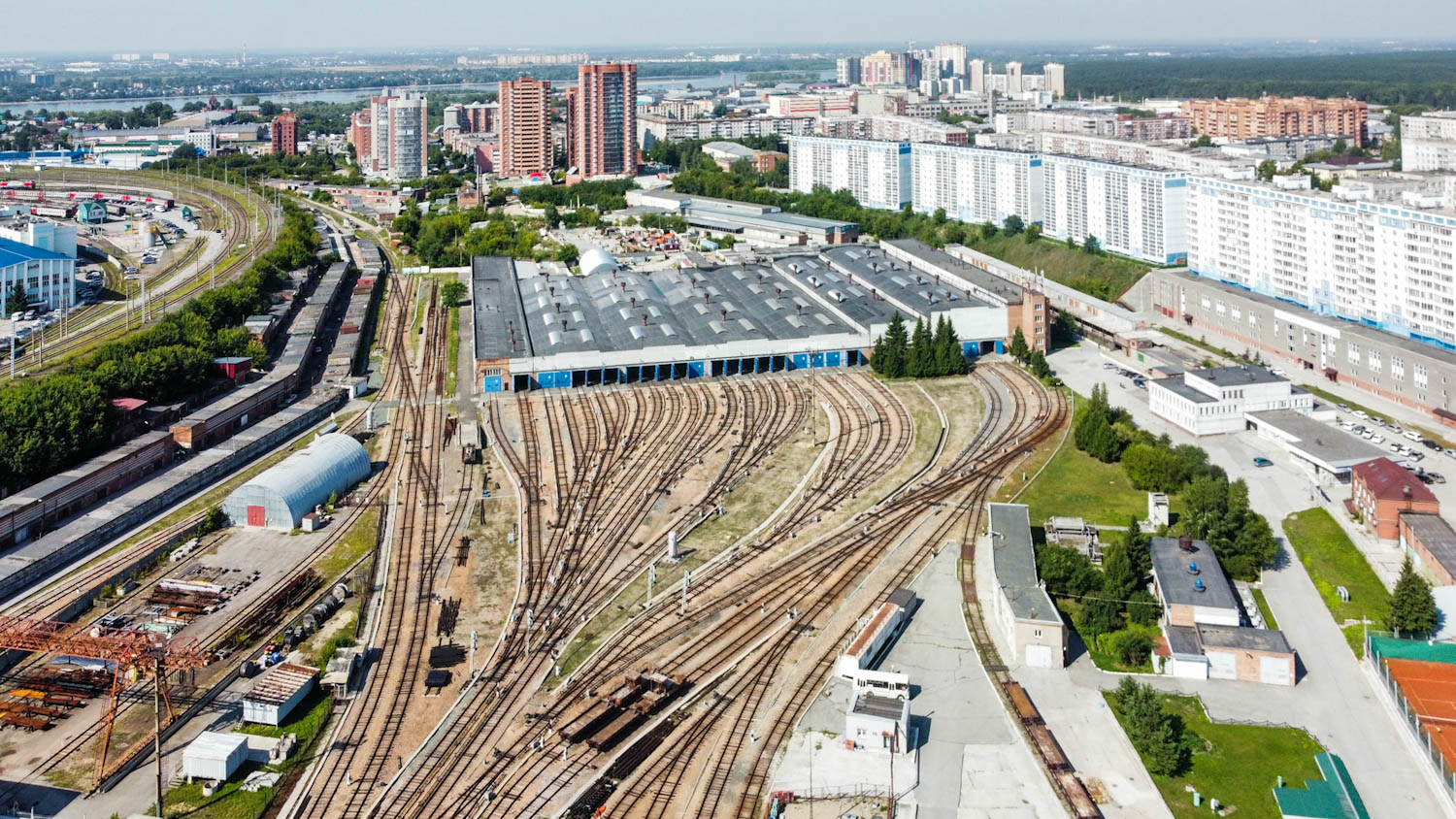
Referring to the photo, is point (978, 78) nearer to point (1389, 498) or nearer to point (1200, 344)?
point (1200, 344)

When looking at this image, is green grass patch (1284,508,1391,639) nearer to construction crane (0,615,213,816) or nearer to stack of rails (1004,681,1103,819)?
stack of rails (1004,681,1103,819)

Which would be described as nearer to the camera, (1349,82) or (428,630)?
(428,630)

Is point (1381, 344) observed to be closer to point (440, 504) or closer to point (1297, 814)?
point (1297, 814)

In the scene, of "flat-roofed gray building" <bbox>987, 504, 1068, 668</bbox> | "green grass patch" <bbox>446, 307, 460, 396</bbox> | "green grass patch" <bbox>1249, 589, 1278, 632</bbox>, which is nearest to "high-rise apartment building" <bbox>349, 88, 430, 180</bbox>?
"green grass patch" <bbox>446, 307, 460, 396</bbox>

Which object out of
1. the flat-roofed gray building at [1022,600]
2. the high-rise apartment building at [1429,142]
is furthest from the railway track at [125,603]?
the high-rise apartment building at [1429,142]

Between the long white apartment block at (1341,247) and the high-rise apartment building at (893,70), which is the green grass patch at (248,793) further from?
the high-rise apartment building at (893,70)

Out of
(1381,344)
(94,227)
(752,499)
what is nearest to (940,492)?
(752,499)

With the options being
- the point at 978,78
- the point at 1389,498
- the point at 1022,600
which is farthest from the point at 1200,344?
the point at 978,78

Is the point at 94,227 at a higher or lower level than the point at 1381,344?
higher
